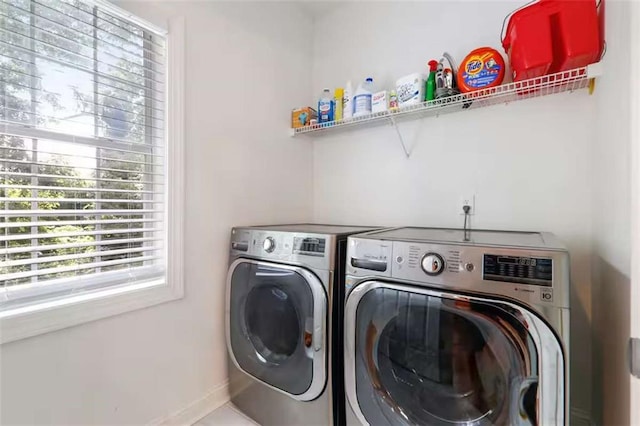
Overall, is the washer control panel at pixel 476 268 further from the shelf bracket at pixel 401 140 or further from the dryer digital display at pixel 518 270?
the shelf bracket at pixel 401 140

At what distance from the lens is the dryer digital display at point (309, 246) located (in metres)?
1.29

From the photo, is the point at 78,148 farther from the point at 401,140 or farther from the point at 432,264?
the point at 401,140

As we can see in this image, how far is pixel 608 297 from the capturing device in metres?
1.08

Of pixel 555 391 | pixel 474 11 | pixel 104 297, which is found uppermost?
pixel 474 11

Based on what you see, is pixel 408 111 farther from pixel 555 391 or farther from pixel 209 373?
pixel 209 373

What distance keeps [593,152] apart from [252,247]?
1723 mm

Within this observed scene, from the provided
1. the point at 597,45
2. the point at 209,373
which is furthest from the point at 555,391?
the point at 209,373

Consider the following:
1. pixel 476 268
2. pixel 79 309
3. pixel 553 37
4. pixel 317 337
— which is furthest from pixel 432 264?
pixel 79 309

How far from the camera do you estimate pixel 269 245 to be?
146 centimetres

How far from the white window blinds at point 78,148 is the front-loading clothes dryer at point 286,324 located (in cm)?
45

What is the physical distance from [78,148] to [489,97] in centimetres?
188

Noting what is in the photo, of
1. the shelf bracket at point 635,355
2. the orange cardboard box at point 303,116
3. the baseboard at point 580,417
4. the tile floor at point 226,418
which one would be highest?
the orange cardboard box at point 303,116

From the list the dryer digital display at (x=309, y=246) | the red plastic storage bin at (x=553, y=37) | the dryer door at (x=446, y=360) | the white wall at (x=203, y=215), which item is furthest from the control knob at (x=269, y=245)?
the red plastic storage bin at (x=553, y=37)

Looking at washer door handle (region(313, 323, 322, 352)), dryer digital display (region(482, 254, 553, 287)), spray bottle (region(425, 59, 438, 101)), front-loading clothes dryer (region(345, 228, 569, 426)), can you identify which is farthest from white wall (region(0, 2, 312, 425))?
dryer digital display (region(482, 254, 553, 287))
